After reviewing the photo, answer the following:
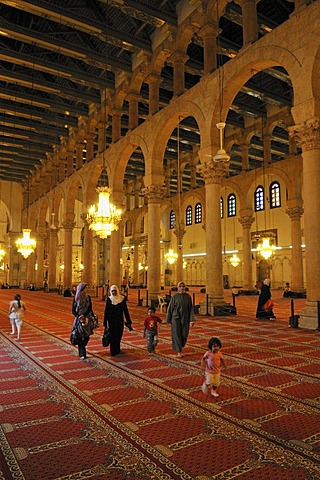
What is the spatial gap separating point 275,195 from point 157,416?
22.6m

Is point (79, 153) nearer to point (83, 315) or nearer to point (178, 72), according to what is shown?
point (178, 72)

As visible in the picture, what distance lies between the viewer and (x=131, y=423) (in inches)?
Result: 125

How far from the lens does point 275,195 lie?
79.6 ft

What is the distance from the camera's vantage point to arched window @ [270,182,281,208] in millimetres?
24062

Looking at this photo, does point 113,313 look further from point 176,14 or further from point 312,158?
point 176,14

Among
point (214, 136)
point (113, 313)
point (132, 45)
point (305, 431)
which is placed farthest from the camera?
point (132, 45)

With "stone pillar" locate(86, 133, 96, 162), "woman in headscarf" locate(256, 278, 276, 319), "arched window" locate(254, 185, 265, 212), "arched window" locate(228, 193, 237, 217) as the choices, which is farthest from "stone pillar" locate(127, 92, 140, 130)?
"arched window" locate(228, 193, 237, 217)

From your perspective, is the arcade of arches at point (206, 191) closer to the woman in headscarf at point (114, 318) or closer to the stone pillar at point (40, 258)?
the stone pillar at point (40, 258)

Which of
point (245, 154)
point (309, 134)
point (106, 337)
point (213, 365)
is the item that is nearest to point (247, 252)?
point (245, 154)

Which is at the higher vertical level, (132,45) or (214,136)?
(132,45)

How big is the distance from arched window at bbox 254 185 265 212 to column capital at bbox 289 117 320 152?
17249mm

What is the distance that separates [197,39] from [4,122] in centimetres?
1103

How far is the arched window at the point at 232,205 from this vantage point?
27712 mm

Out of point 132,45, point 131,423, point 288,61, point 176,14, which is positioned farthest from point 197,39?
point 131,423
